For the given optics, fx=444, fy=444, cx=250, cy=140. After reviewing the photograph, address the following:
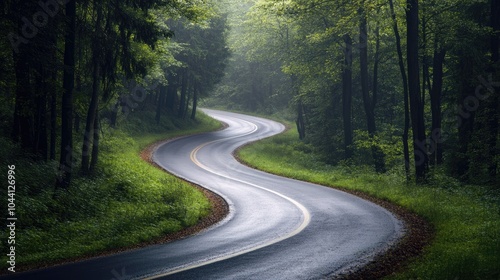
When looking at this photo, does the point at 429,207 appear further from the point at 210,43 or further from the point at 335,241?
the point at 210,43

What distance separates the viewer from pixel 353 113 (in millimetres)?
36281

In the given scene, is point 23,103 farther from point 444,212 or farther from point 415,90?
point 415,90

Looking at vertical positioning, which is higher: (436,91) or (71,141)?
(436,91)

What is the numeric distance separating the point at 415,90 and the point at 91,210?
1494 centimetres

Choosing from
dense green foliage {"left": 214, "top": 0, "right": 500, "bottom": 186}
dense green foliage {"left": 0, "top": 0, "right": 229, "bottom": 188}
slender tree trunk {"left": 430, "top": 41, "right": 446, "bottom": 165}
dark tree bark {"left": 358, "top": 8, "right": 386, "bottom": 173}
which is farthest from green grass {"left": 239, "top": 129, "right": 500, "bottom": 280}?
dense green foliage {"left": 0, "top": 0, "right": 229, "bottom": 188}

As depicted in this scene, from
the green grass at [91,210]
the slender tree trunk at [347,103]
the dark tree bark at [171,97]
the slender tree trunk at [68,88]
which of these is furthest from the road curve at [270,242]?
the dark tree bark at [171,97]

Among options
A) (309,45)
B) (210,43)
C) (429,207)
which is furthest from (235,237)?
(210,43)

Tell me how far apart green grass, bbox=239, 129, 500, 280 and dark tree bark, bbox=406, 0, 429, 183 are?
913 millimetres

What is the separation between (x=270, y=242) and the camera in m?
11.9

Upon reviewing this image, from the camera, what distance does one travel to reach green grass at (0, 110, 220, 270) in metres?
11.4

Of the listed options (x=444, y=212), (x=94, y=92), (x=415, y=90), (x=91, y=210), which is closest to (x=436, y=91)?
(x=415, y=90)

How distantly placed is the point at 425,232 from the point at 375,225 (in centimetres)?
154

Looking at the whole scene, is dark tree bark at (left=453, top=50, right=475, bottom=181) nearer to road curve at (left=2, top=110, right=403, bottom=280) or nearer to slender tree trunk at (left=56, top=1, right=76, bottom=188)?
road curve at (left=2, top=110, right=403, bottom=280)

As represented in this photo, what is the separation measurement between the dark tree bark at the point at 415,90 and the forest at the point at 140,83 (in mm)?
48
